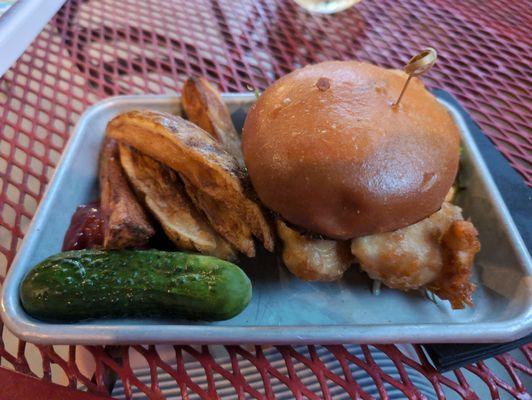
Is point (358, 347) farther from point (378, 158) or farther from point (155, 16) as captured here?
point (155, 16)

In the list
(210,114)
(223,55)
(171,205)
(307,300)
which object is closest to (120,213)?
(171,205)

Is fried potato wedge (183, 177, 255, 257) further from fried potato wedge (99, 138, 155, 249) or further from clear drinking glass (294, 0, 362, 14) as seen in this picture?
clear drinking glass (294, 0, 362, 14)

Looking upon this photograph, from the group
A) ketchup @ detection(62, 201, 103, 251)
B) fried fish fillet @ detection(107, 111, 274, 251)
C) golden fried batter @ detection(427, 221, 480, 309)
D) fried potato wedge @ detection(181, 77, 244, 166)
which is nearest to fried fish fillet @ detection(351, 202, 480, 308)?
golden fried batter @ detection(427, 221, 480, 309)

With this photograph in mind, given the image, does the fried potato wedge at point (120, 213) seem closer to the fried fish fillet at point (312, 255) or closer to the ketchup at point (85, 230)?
the ketchup at point (85, 230)

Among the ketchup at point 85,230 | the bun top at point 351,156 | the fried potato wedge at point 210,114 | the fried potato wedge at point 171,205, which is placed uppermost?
the bun top at point 351,156

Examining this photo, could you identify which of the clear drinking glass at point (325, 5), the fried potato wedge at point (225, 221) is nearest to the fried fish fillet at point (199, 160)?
the fried potato wedge at point (225, 221)

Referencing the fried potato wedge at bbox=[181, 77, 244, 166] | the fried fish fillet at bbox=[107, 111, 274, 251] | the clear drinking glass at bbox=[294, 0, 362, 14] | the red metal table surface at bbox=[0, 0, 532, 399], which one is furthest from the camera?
the clear drinking glass at bbox=[294, 0, 362, 14]
